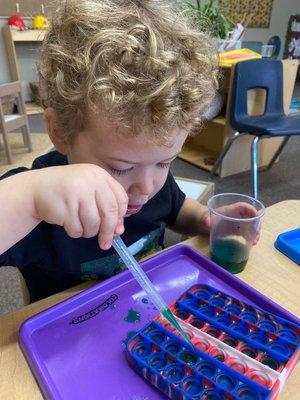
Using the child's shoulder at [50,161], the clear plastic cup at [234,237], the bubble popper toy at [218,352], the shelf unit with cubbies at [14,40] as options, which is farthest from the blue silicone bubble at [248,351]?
the shelf unit with cubbies at [14,40]

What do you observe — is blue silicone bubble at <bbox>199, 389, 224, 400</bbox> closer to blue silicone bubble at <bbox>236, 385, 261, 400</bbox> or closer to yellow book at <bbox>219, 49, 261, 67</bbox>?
blue silicone bubble at <bbox>236, 385, 261, 400</bbox>

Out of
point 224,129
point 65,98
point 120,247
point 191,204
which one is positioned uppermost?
point 65,98

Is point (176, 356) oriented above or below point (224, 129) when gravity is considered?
above

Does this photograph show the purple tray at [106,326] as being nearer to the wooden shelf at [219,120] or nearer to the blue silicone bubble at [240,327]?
the blue silicone bubble at [240,327]

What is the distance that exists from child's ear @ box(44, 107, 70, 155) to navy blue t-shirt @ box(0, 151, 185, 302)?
0.07 m

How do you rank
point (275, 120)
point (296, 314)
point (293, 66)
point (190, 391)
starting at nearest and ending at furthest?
point (190, 391), point (296, 314), point (275, 120), point (293, 66)

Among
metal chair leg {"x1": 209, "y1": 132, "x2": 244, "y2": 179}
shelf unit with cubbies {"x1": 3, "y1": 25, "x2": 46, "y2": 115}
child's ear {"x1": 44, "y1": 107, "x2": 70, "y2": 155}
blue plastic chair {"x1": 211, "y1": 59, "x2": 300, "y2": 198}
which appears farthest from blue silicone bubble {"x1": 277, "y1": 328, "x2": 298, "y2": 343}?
shelf unit with cubbies {"x1": 3, "y1": 25, "x2": 46, "y2": 115}

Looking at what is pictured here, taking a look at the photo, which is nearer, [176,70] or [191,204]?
[176,70]

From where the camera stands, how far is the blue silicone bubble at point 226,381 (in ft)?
1.03

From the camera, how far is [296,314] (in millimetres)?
421

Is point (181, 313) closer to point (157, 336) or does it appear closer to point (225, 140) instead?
point (157, 336)

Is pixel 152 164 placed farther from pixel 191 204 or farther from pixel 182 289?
pixel 191 204

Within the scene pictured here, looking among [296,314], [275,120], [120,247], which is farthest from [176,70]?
[275,120]

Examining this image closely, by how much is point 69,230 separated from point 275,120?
162 cm
